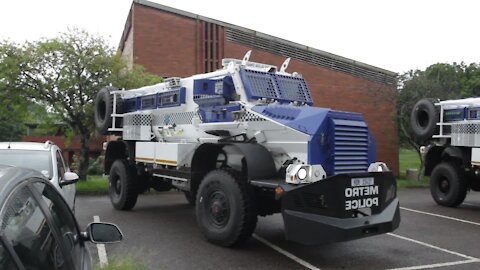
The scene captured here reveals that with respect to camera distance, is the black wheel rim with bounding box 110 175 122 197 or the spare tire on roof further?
the spare tire on roof

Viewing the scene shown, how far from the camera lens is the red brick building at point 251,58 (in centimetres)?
2223

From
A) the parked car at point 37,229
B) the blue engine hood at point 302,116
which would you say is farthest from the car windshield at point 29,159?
the parked car at point 37,229

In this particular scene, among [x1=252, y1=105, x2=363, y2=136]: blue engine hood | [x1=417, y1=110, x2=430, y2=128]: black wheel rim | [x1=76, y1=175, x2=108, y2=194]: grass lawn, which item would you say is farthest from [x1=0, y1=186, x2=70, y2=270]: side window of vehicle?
[x1=417, y1=110, x2=430, y2=128]: black wheel rim

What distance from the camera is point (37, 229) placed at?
87.1 inches

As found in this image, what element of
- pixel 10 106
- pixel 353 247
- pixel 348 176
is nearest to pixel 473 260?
pixel 353 247

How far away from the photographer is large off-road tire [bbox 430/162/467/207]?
12.3 meters

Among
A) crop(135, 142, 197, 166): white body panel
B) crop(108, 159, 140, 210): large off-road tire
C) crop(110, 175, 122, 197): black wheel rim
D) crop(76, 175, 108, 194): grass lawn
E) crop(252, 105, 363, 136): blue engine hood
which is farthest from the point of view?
crop(76, 175, 108, 194): grass lawn

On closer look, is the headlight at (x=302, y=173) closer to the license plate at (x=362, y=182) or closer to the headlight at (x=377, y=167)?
the license plate at (x=362, y=182)

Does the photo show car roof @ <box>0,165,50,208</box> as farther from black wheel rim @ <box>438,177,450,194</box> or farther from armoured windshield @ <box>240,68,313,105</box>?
black wheel rim @ <box>438,177,450,194</box>

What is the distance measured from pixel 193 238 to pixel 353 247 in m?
2.53

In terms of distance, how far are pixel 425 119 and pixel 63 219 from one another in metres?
11.9

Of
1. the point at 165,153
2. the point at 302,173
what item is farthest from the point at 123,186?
the point at 302,173

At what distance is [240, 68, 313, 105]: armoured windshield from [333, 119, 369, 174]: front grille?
170cm

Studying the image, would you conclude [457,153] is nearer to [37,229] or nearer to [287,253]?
[287,253]
